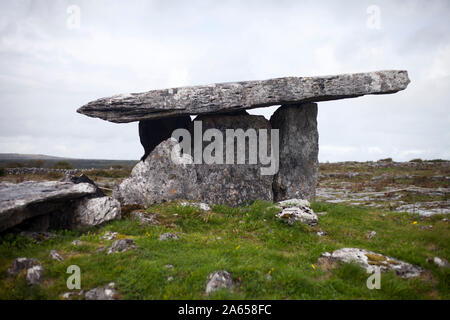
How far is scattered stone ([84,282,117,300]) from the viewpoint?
6.18 meters

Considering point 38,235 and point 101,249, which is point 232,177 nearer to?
point 101,249

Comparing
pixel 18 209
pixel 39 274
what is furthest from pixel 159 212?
pixel 39 274

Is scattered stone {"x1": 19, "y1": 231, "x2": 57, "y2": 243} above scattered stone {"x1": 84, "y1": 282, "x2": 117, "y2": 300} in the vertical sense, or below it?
above

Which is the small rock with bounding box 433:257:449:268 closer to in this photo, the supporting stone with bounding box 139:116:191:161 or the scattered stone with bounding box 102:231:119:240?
the scattered stone with bounding box 102:231:119:240

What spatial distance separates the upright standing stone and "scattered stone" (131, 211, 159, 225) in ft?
22.0

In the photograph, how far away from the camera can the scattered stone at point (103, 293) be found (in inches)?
243

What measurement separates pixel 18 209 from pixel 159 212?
14.3ft

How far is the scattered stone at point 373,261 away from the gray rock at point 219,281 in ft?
Answer: 9.69

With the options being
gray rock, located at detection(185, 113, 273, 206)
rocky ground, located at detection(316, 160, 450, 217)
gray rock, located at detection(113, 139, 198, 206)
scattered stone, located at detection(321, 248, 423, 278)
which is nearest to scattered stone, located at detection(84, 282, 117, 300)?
scattered stone, located at detection(321, 248, 423, 278)

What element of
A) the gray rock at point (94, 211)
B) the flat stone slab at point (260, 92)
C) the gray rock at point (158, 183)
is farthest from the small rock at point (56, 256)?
the flat stone slab at point (260, 92)

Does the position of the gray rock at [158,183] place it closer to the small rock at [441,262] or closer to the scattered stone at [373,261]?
the scattered stone at [373,261]

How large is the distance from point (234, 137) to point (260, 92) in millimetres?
2646

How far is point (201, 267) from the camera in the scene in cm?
713

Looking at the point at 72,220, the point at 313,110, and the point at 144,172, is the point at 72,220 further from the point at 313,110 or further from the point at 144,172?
the point at 313,110
